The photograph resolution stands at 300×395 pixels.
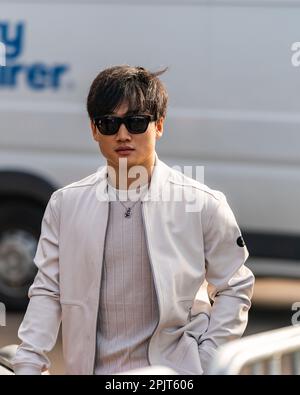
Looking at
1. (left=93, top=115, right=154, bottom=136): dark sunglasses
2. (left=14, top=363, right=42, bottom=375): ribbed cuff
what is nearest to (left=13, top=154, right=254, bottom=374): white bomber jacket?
(left=14, top=363, right=42, bottom=375): ribbed cuff

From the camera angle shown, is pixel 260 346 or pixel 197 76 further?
pixel 197 76

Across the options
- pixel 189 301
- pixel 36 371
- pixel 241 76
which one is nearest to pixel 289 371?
pixel 189 301

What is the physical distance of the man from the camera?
317 centimetres

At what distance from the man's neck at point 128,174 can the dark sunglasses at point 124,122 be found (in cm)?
10

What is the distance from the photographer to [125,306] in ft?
10.4

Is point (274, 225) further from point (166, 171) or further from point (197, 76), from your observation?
point (166, 171)

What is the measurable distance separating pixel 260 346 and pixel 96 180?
1.02 m

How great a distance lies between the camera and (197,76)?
24.3ft

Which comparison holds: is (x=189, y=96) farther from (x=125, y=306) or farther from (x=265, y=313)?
(x=125, y=306)

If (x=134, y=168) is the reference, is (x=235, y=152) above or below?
below

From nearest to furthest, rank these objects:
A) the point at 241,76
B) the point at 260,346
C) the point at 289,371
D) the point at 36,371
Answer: the point at 260,346 → the point at 289,371 → the point at 36,371 → the point at 241,76

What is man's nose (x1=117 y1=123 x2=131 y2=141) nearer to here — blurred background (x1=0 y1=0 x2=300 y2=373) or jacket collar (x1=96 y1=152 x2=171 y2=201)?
jacket collar (x1=96 y1=152 x2=171 y2=201)

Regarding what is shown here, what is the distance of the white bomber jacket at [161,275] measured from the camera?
3.17 meters

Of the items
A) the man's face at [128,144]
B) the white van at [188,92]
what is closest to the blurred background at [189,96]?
the white van at [188,92]
